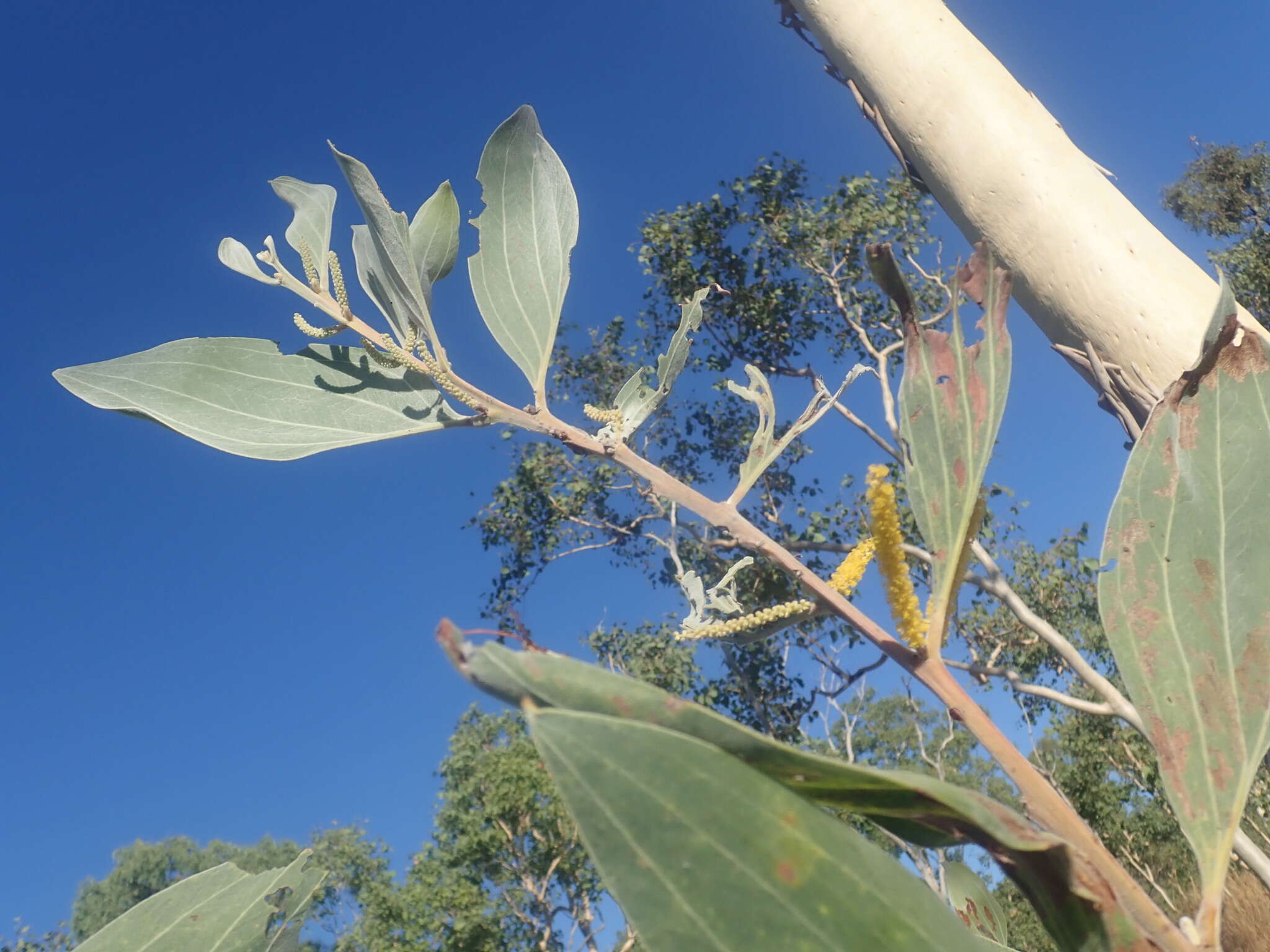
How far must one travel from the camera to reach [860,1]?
5.79ft

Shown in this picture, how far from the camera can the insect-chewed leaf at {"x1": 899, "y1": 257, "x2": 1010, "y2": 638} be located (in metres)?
0.44

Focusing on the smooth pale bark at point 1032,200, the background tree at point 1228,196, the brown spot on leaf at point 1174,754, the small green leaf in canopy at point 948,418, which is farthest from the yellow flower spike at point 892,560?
the background tree at point 1228,196

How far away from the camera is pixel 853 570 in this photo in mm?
521

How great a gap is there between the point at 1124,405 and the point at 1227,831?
3.25ft

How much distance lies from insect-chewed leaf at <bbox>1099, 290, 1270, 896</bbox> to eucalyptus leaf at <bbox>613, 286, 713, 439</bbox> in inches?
12.7

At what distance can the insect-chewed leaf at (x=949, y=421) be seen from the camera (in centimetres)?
44

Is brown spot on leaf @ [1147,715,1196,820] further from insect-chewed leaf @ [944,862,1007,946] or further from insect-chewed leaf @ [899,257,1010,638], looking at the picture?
insect-chewed leaf @ [944,862,1007,946]

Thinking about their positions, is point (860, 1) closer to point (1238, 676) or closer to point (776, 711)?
point (1238, 676)

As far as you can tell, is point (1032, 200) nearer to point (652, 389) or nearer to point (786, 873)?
point (652, 389)

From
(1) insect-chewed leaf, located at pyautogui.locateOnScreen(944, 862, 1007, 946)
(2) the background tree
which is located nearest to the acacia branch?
(1) insect-chewed leaf, located at pyautogui.locateOnScreen(944, 862, 1007, 946)

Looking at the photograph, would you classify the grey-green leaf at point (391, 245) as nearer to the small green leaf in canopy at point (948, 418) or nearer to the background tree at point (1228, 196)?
the small green leaf in canopy at point (948, 418)

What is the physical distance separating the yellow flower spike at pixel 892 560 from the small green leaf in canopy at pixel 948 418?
0.01 meters

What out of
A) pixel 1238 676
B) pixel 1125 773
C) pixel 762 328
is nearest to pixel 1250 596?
pixel 1238 676

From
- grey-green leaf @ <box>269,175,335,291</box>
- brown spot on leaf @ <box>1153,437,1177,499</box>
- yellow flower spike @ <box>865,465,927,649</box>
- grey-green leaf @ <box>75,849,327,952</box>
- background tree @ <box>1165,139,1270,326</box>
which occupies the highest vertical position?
background tree @ <box>1165,139,1270,326</box>
